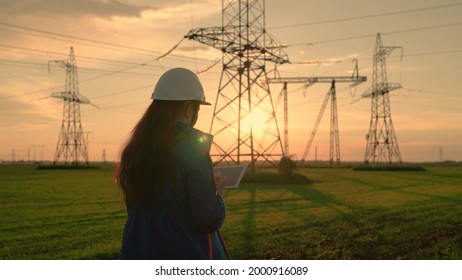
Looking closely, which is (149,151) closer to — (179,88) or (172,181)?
(172,181)

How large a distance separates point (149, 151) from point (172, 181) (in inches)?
9.5

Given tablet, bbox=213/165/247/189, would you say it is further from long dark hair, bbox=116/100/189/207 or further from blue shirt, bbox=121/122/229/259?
long dark hair, bbox=116/100/189/207

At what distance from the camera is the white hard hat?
3219mm

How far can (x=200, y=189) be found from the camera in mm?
2977

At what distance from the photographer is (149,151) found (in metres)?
3.12

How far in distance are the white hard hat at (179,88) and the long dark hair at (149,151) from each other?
0.04 metres

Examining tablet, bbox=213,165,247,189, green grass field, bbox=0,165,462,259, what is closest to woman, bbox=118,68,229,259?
tablet, bbox=213,165,247,189

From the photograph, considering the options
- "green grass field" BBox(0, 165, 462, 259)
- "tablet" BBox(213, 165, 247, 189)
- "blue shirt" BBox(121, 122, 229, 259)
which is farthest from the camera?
"green grass field" BBox(0, 165, 462, 259)

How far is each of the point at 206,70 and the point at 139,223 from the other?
1428 inches

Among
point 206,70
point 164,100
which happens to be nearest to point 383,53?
point 206,70

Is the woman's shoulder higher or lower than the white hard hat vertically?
lower

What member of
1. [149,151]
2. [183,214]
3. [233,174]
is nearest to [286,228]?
[233,174]

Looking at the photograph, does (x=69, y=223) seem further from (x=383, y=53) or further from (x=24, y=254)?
(x=383, y=53)

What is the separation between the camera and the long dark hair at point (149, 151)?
3.07m
